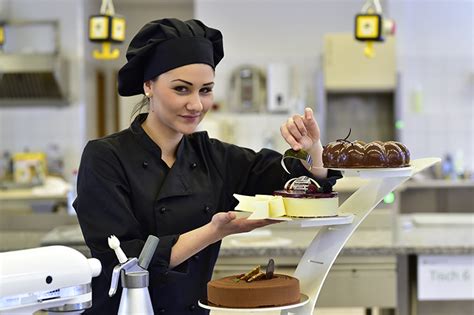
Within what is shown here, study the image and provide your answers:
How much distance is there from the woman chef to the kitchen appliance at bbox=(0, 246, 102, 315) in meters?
0.38

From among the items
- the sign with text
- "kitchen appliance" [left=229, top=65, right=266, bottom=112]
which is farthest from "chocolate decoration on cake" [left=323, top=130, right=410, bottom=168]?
"kitchen appliance" [left=229, top=65, right=266, bottom=112]

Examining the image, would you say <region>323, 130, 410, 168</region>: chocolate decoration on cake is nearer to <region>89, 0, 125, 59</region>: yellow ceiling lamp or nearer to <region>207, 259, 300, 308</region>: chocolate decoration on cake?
<region>207, 259, 300, 308</region>: chocolate decoration on cake

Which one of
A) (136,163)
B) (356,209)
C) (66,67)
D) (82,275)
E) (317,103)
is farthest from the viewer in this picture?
(66,67)

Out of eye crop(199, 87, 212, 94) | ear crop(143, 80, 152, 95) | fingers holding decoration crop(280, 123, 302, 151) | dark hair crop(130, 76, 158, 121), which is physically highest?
ear crop(143, 80, 152, 95)

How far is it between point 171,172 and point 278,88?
612 cm

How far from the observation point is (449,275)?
4066mm

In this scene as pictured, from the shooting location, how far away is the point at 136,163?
207 centimetres

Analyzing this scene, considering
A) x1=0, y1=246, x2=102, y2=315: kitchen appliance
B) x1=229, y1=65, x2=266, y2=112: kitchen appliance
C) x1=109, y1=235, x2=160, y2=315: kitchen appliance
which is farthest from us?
x1=229, y1=65, x2=266, y2=112: kitchen appliance

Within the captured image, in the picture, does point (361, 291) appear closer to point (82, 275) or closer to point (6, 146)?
point (82, 275)

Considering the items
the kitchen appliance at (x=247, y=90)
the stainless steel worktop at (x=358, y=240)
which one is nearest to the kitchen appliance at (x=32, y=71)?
the kitchen appliance at (x=247, y=90)

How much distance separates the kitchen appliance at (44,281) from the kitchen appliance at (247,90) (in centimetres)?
676

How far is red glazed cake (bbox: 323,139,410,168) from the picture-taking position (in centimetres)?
181

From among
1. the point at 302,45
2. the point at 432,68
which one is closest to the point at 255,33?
the point at 302,45

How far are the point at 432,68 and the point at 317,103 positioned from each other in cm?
130
